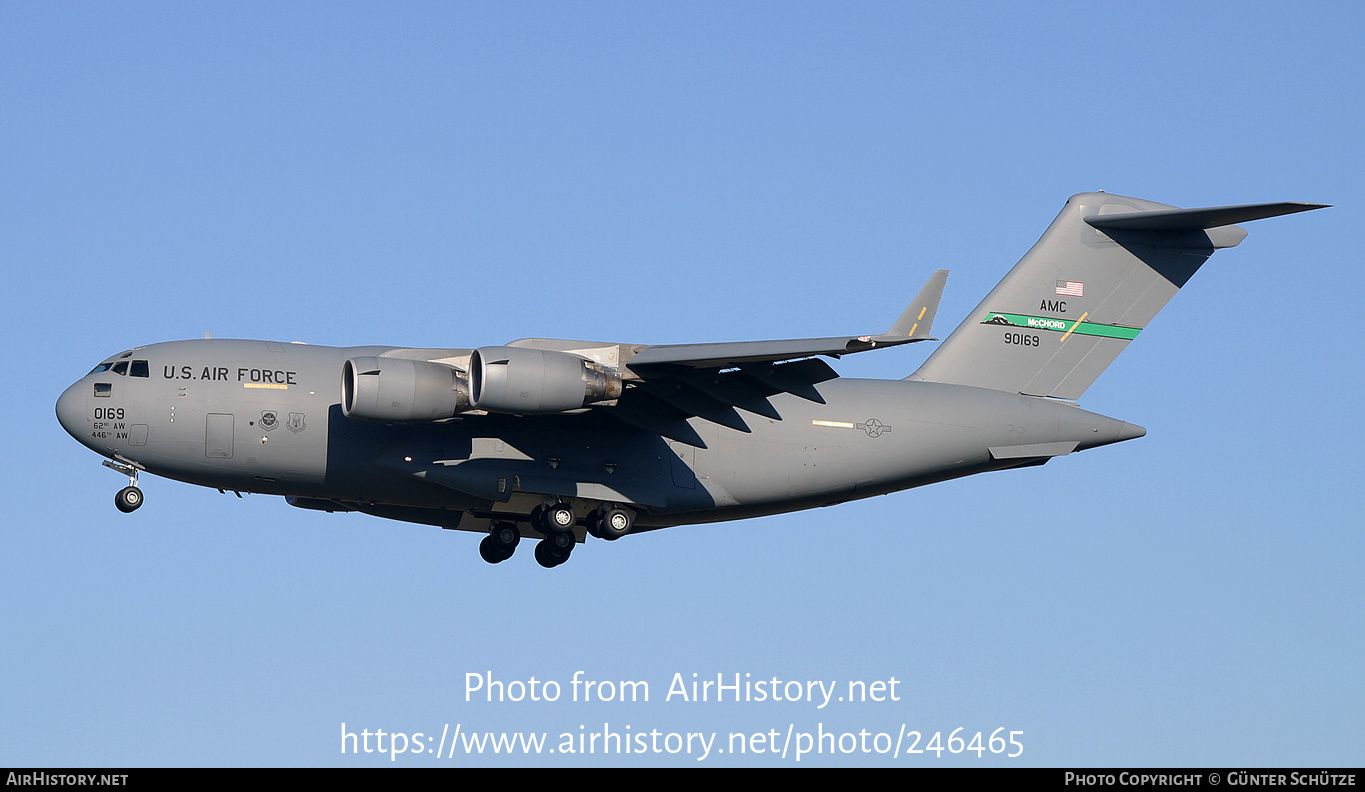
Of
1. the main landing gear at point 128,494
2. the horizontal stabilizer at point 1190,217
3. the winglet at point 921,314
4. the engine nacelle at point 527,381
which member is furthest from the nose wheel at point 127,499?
the horizontal stabilizer at point 1190,217

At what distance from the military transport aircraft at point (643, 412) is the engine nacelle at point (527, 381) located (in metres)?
0.02

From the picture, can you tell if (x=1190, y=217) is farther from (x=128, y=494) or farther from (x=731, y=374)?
(x=128, y=494)

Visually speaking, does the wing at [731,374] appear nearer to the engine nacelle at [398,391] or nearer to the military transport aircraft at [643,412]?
the military transport aircraft at [643,412]

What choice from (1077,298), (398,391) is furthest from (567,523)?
(1077,298)

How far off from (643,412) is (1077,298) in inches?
239

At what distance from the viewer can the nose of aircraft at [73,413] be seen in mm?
16312

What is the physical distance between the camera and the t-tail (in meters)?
19.4

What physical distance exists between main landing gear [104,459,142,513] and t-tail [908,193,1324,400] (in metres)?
8.90

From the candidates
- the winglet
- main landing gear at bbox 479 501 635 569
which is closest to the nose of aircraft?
main landing gear at bbox 479 501 635 569
